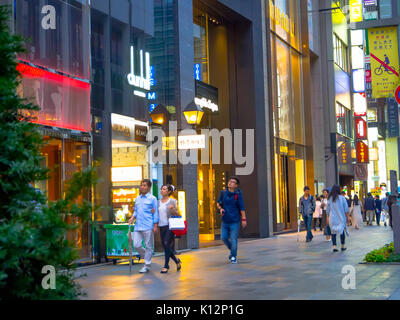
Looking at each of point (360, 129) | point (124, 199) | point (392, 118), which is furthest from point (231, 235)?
point (392, 118)

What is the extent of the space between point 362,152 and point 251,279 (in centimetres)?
3393

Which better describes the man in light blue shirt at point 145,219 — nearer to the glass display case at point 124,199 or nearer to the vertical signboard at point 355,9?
the glass display case at point 124,199

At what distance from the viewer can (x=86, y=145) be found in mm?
14000

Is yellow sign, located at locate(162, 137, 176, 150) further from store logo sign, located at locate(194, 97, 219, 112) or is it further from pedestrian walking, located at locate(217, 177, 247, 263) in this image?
Answer: pedestrian walking, located at locate(217, 177, 247, 263)

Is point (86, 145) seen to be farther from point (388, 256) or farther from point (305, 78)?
point (305, 78)

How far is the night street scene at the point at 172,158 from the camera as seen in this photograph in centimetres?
456

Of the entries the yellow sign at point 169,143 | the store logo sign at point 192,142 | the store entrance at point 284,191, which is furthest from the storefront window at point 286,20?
the store logo sign at point 192,142

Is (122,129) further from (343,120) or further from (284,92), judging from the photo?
(343,120)

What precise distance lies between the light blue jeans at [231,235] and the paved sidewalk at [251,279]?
0.36 meters

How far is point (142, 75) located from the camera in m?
16.2

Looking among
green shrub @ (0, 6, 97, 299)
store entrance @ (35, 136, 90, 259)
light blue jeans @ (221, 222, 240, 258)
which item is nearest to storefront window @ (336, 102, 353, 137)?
light blue jeans @ (221, 222, 240, 258)

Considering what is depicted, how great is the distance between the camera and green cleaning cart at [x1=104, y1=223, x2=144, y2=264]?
13328mm
